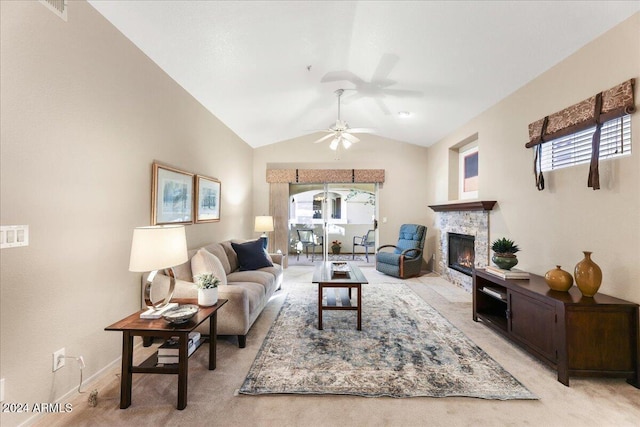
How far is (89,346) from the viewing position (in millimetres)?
2018

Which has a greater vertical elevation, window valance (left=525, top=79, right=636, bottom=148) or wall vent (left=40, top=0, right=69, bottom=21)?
wall vent (left=40, top=0, right=69, bottom=21)

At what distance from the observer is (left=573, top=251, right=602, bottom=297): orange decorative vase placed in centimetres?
213

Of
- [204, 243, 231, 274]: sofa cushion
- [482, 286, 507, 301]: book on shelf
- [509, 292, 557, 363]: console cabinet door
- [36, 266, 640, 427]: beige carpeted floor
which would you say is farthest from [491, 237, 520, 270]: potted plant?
[204, 243, 231, 274]: sofa cushion

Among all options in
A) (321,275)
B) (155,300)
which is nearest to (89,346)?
(155,300)

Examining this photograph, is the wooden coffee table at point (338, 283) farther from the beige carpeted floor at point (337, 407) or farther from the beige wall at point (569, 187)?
the beige wall at point (569, 187)

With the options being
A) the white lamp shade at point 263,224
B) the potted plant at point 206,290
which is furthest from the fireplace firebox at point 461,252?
the potted plant at point 206,290

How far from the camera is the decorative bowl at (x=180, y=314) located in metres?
1.83

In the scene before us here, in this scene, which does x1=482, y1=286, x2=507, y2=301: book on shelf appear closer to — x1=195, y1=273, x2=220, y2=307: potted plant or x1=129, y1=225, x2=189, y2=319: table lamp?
x1=195, y1=273, x2=220, y2=307: potted plant

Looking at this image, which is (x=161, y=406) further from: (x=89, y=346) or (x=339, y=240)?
(x=339, y=240)

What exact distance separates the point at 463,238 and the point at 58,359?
542 centimetres

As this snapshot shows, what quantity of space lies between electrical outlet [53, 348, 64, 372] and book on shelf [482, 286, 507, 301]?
379cm

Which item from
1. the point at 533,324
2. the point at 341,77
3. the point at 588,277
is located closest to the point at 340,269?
the point at 533,324

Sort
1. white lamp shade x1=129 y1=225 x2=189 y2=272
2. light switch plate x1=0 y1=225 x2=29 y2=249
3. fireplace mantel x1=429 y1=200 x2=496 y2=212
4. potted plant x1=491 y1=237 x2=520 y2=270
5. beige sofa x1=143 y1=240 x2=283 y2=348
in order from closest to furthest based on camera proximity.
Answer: light switch plate x1=0 y1=225 x2=29 y2=249 < white lamp shade x1=129 y1=225 x2=189 y2=272 < beige sofa x1=143 y1=240 x2=283 y2=348 < potted plant x1=491 y1=237 x2=520 y2=270 < fireplace mantel x1=429 y1=200 x2=496 y2=212

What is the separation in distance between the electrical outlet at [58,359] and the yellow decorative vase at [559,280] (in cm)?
383
